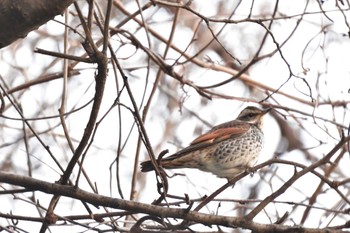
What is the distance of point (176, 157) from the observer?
5.23 metres

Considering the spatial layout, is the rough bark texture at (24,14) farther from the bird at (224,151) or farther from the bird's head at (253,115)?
the bird's head at (253,115)

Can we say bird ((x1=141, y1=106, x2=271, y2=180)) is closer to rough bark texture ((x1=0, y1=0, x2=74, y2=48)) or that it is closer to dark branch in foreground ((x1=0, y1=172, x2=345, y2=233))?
dark branch in foreground ((x1=0, y1=172, x2=345, y2=233))

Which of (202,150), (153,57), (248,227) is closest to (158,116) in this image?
(202,150)

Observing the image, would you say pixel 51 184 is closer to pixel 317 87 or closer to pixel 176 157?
pixel 176 157

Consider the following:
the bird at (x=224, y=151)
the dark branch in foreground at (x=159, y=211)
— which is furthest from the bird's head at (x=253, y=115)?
the dark branch in foreground at (x=159, y=211)

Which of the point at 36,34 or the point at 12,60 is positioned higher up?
the point at 36,34

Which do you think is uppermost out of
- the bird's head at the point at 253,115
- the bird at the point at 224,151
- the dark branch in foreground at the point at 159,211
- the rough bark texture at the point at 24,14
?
the bird's head at the point at 253,115

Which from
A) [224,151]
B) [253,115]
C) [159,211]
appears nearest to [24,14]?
[159,211]

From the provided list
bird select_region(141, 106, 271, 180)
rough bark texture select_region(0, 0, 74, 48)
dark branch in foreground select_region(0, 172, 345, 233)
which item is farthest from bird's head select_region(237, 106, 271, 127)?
rough bark texture select_region(0, 0, 74, 48)

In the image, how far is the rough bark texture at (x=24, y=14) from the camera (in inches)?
104

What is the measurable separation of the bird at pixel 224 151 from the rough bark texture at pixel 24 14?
2.71m

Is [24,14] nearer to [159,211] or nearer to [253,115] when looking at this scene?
[159,211]

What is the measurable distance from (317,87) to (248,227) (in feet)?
8.75

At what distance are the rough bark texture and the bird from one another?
2.71 m
